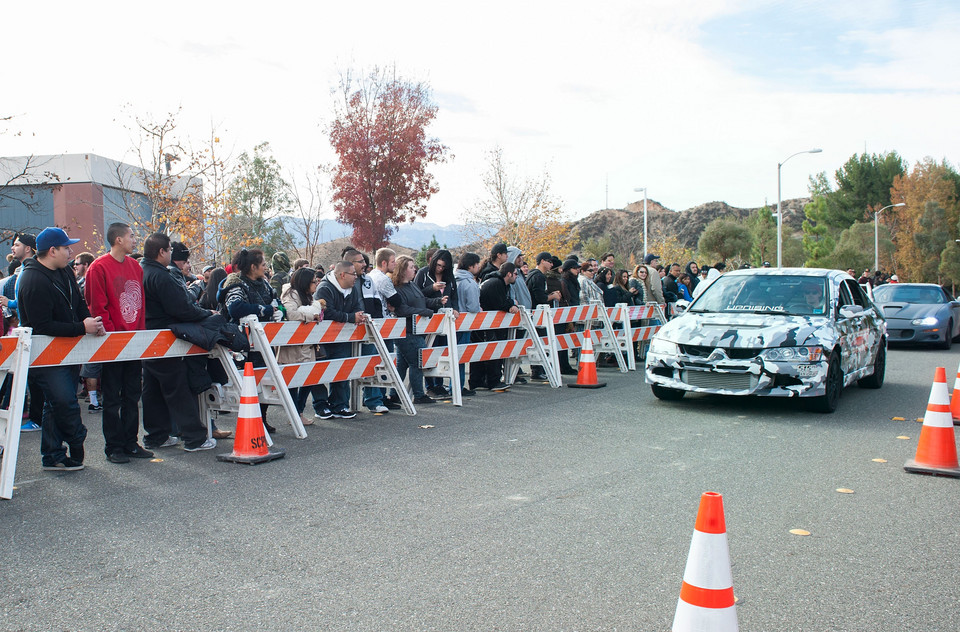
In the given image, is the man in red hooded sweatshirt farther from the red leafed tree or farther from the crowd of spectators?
the red leafed tree

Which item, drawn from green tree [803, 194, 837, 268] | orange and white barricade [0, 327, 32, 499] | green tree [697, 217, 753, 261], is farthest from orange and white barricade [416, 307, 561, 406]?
green tree [803, 194, 837, 268]

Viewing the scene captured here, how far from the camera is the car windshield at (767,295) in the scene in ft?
32.3

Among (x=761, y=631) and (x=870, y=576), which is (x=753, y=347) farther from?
(x=761, y=631)

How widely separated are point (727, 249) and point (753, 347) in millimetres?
63955

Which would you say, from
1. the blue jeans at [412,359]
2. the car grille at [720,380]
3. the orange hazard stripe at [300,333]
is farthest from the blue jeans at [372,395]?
the car grille at [720,380]

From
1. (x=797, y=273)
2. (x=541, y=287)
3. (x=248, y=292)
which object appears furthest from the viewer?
(x=541, y=287)

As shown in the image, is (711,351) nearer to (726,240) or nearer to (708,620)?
(708,620)

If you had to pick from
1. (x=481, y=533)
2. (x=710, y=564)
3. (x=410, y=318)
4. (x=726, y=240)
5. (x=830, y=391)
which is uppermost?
(x=726, y=240)

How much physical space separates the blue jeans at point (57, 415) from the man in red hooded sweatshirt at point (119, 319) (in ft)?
1.24

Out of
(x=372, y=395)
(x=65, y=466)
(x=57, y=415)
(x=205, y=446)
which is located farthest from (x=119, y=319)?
(x=372, y=395)

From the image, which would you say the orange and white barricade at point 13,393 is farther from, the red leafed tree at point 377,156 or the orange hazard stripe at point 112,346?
the red leafed tree at point 377,156

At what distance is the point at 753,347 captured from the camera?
8.90m

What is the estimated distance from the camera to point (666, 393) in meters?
10.0

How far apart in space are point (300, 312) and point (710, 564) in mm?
6484
